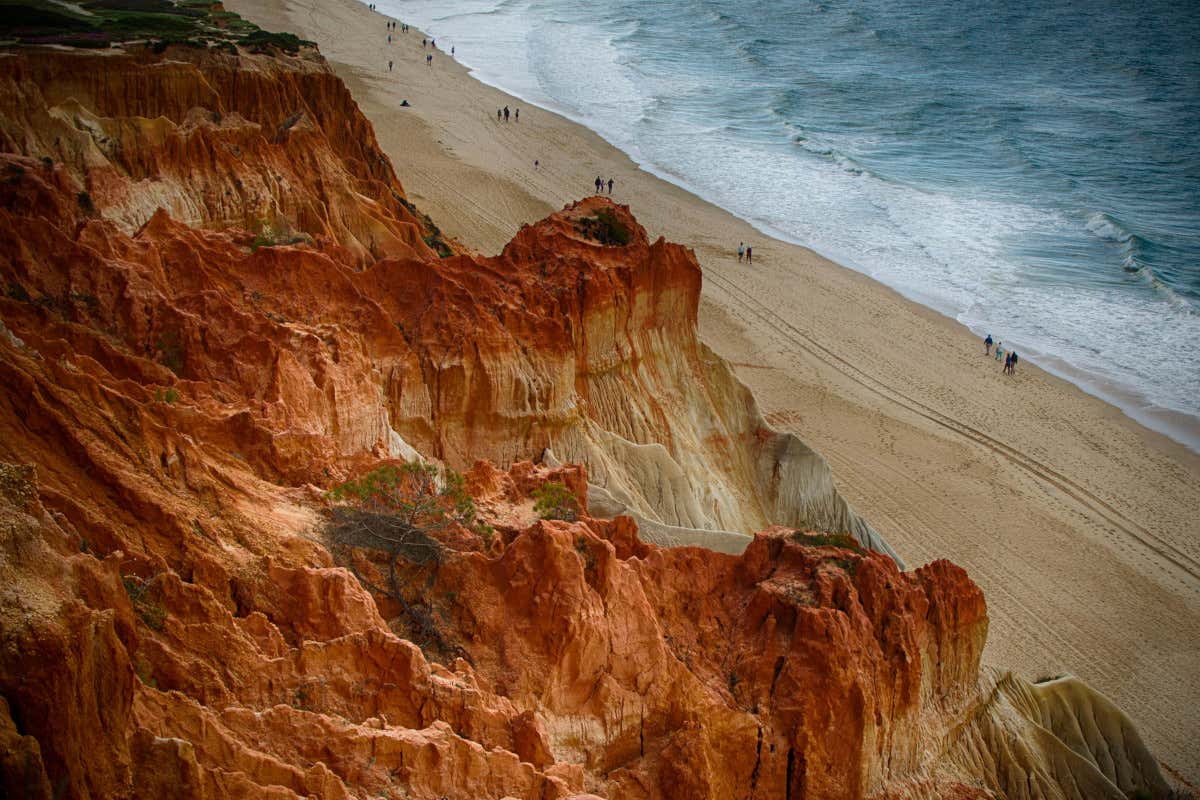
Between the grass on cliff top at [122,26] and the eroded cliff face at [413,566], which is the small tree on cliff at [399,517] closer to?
the eroded cliff face at [413,566]

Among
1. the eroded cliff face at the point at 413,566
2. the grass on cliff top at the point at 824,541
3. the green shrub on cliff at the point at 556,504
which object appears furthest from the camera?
the grass on cliff top at the point at 824,541

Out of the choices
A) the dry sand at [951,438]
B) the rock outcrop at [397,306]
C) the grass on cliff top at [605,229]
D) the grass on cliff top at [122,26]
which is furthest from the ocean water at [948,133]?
the grass on cliff top at [122,26]

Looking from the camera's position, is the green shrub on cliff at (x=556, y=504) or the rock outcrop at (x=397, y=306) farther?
the rock outcrop at (x=397, y=306)

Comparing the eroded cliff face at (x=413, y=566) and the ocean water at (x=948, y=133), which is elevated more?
the ocean water at (x=948, y=133)

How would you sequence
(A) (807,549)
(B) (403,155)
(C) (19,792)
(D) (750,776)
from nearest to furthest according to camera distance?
1. (C) (19,792)
2. (D) (750,776)
3. (A) (807,549)
4. (B) (403,155)

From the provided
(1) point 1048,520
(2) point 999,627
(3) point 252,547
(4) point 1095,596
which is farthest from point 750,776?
(1) point 1048,520

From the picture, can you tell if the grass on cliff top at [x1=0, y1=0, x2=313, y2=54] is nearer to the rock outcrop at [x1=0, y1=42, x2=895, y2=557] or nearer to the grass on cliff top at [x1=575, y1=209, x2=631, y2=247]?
the rock outcrop at [x1=0, y1=42, x2=895, y2=557]

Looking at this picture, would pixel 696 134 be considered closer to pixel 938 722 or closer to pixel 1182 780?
pixel 1182 780
